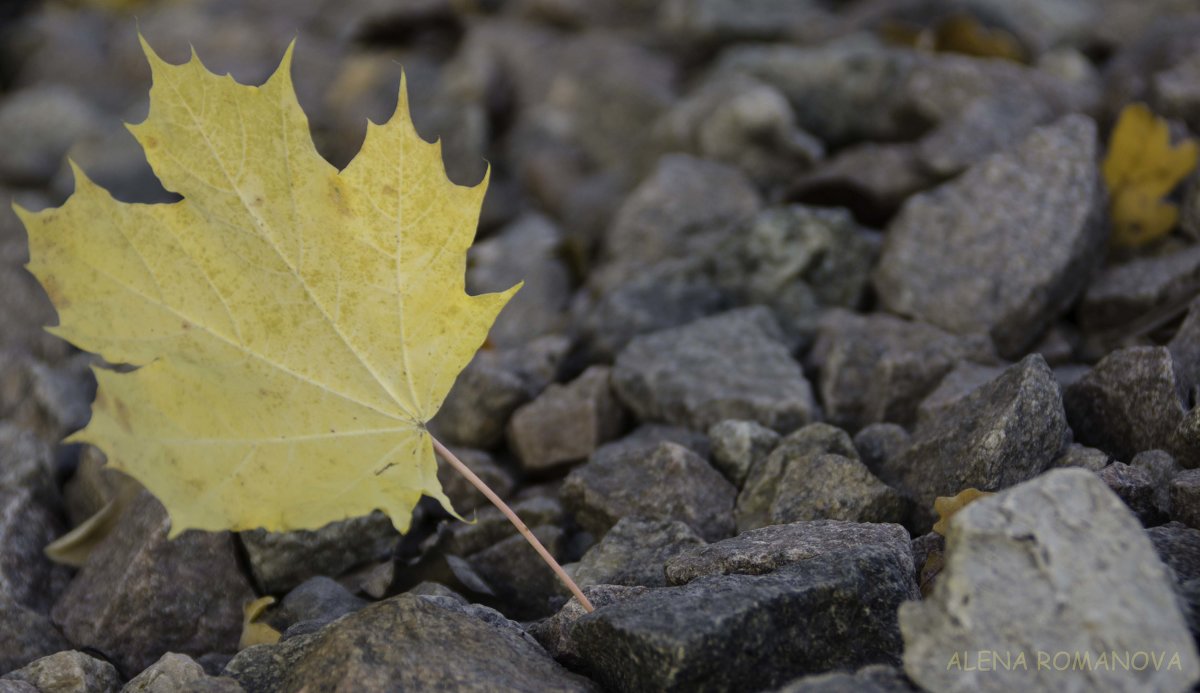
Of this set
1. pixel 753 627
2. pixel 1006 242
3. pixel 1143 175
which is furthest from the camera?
pixel 1143 175

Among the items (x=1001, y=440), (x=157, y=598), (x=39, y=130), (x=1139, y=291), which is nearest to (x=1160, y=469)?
(x=1001, y=440)

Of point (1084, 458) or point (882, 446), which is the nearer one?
point (1084, 458)

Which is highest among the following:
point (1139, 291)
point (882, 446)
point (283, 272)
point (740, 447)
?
point (283, 272)

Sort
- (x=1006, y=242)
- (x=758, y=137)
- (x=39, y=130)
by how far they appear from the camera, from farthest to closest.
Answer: (x=39, y=130) < (x=758, y=137) < (x=1006, y=242)

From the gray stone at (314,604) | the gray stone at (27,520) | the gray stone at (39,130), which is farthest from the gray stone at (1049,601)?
the gray stone at (39,130)

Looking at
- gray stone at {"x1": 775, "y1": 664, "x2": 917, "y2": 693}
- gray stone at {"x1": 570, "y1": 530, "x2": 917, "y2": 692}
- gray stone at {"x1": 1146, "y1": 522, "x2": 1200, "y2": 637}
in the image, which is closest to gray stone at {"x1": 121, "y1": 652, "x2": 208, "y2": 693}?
gray stone at {"x1": 570, "y1": 530, "x2": 917, "y2": 692}

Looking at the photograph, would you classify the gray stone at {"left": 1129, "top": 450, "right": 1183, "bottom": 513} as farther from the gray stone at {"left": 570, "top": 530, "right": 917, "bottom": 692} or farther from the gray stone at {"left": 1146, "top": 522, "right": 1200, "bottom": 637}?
the gray stone at {"left": 570, "top": 530, "right": 917, "bottom": 692}

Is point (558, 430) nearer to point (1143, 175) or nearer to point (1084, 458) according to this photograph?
point (1084, 458)
